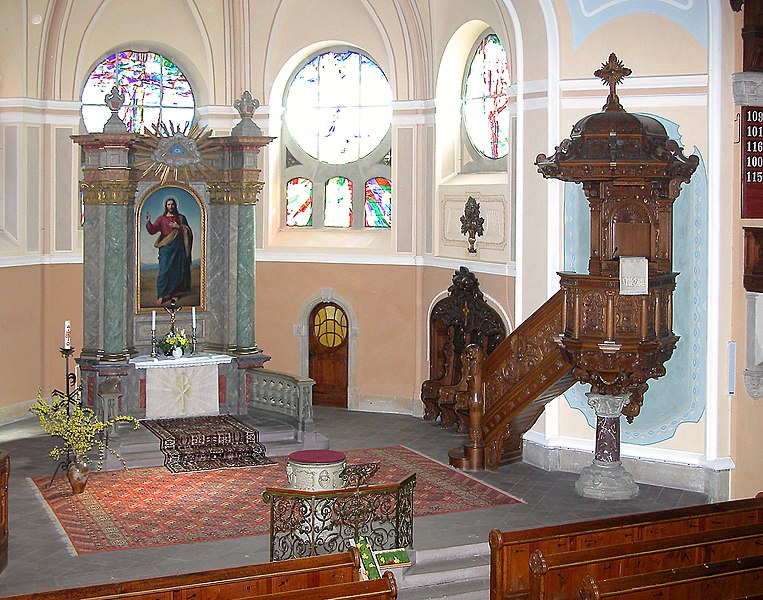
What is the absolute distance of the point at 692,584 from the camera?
8.52m

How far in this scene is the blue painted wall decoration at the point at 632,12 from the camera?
46.2ft

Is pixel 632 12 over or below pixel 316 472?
over

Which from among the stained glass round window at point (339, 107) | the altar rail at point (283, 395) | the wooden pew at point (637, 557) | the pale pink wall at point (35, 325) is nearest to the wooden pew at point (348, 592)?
the wooden pew at point (637, 557)

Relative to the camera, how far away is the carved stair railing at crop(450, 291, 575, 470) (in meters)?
Answer: 14.0

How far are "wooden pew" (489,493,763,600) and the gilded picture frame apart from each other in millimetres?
8768

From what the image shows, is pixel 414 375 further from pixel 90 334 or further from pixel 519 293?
pixel 90 334

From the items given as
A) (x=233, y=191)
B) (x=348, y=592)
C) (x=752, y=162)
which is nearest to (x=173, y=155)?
(x=233, y=191)

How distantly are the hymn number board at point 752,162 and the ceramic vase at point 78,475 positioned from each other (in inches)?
344

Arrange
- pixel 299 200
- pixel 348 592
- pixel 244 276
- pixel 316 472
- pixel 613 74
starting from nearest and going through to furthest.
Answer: pixel 348 592 → pixel 316 472 → pixel 613 74 → pixel 244 276 → pixel 299 200

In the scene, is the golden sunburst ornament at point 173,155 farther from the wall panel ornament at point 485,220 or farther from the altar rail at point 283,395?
the wall panel ornament at point 485,220

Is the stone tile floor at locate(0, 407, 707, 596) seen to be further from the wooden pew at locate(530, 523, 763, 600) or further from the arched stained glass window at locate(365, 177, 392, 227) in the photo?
the arched stained glass window at locate(365, 177, 392, 227)

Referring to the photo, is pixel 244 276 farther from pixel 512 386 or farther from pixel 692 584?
pixel 692 584

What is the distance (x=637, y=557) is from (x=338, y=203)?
12060 millimetres

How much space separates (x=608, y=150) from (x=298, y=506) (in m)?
5.23
